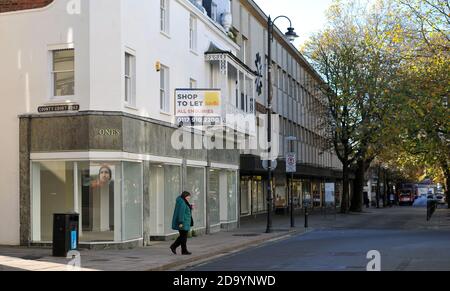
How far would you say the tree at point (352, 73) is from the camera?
41156mm

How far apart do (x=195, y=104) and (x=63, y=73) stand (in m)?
4.74

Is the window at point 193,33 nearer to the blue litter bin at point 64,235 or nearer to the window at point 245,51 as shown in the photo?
the blue litter bin at point 64,235

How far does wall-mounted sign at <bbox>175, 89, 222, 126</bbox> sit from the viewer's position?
21.4 m

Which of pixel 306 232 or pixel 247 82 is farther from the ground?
pixel 247 82

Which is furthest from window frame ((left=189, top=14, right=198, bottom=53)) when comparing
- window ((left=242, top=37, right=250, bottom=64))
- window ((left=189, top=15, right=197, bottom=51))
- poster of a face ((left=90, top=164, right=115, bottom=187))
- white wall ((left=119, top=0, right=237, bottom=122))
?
window ((left=242, top=37, right=250, bottom=64))

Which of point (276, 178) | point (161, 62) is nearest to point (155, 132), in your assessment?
point (161, 62)

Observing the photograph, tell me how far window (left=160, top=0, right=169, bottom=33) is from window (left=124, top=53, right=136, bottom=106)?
10.2 ft

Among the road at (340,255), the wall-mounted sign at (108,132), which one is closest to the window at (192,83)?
the wall-mounted sign at (108,132)

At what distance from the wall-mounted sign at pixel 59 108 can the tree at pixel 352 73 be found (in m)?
25.1

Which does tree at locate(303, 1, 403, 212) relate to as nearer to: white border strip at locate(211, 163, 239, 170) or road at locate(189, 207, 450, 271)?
white border strip at locate(211, 163, 239, 170)

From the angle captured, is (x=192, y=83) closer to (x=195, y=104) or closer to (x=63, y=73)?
(x=195, y=104)
